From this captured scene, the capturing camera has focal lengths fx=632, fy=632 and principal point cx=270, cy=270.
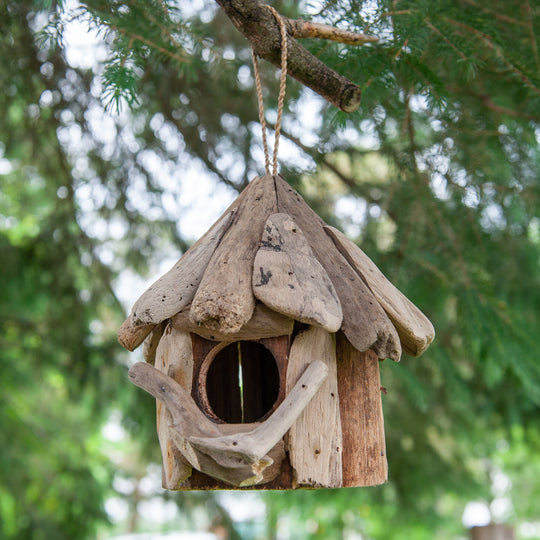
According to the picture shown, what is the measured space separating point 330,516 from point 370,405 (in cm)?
830

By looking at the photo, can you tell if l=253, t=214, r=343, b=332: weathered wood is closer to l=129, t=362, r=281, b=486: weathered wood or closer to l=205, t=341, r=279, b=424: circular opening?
l=129, t=362, r=281, b=486: weathered wood

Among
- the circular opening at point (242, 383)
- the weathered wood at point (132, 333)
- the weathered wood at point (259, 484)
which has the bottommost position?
the weathered wood at point (259, 484)

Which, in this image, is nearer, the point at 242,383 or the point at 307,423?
the point at 307,423

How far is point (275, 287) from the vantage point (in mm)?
1435

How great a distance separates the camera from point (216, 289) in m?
A: 1.44

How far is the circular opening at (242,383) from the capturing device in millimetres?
1919

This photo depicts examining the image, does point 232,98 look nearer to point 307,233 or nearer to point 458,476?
point 307,233

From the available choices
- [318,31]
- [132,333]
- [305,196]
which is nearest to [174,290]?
[132,333]

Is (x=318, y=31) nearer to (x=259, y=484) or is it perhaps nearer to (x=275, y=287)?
(x=275, y=287)

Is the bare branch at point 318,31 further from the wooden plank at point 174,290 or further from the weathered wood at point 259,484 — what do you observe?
the weathered wood at point 259,484

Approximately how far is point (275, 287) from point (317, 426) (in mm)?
363

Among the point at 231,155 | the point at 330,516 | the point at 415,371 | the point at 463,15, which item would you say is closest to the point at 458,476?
the point at 415,371

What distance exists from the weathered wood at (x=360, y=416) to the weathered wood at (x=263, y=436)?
0.20m

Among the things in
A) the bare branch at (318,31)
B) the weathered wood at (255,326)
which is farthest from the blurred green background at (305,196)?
the weathered wood at (255,326)
